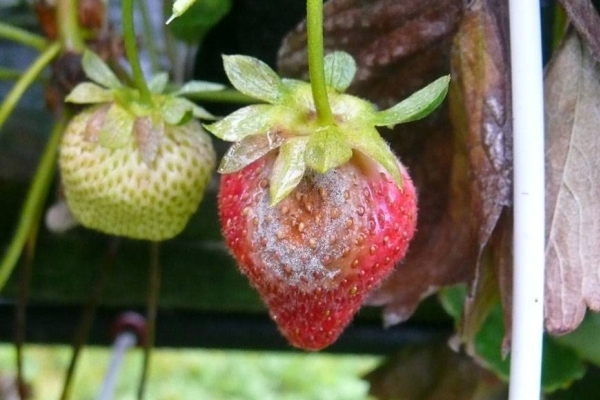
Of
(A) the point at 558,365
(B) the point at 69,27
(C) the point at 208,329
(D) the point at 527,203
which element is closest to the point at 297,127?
(D) the point at 527,203

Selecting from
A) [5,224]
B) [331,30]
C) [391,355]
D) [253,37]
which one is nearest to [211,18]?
[253,37]

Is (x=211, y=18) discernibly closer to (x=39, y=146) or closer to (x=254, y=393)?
(x=39, y=146)

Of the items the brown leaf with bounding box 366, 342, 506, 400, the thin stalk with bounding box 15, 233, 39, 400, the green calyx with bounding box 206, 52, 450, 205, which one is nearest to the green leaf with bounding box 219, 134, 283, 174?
the green calyx with bounding box 206, 52, 450, 205

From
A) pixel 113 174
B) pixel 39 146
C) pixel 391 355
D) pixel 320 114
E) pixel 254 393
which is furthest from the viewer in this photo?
pixel 254 393

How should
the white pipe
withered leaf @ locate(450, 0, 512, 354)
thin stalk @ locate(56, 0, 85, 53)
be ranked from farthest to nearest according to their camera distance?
1. the white pipe
2. thin stalk @ locate(56, 0, 85, 53)
3. withered leaf @ locate(450, 0, 512, 354)

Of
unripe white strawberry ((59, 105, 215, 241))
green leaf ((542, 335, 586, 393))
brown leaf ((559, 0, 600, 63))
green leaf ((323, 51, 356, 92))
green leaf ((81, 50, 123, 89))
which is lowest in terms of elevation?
green leaf ((542, 335, 586, 393))

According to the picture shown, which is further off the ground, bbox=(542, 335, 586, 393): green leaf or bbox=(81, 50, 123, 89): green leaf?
bbox=(81, 50, 123, 89): green leaf

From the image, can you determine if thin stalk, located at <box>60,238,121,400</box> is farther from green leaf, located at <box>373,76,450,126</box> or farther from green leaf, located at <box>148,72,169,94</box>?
green leaf, located at <box>373,76,450,126</box>
